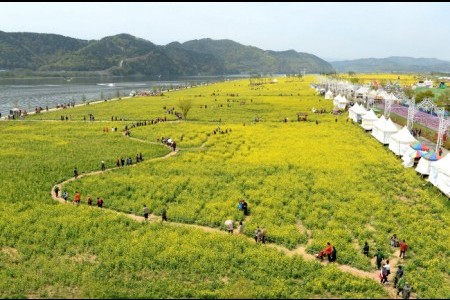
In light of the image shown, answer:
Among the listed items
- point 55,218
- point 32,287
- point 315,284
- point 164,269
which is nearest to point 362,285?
point 315,284

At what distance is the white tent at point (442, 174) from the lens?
34.6 m

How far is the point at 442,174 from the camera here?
3538cm

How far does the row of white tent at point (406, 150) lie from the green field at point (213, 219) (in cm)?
109

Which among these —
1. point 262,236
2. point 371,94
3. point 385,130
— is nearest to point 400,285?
point 262,236

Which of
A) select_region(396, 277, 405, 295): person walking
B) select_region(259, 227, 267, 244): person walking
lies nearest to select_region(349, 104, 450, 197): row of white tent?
select_region(396, 277, 405, 295): person walking

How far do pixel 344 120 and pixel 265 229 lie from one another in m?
52.5

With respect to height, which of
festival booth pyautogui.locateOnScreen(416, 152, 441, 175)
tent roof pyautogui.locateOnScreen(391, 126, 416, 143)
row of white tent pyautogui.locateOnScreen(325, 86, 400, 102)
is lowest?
festival booth pyautogui.locateOnScreen(416, 152, 441, 175)

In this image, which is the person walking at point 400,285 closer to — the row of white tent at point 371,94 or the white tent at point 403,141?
the white tent at point 403,141

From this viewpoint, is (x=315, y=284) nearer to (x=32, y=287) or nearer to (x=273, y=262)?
(x=273, y=262)

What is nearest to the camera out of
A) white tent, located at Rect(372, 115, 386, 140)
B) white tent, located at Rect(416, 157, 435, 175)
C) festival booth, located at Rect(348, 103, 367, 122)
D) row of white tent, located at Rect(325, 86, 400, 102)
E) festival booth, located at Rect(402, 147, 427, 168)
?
white tent, located at Rect(416, 157, 435, 175)

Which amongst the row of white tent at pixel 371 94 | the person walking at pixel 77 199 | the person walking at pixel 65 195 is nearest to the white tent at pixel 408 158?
the person walking at pixel 77 199

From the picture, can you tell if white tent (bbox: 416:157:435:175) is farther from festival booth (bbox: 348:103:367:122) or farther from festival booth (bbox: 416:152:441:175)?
festival booth (bbox: 348:103:367:122)

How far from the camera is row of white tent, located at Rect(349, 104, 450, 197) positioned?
35188 mm

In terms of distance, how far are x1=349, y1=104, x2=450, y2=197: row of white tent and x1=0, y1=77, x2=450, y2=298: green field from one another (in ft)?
3.59
